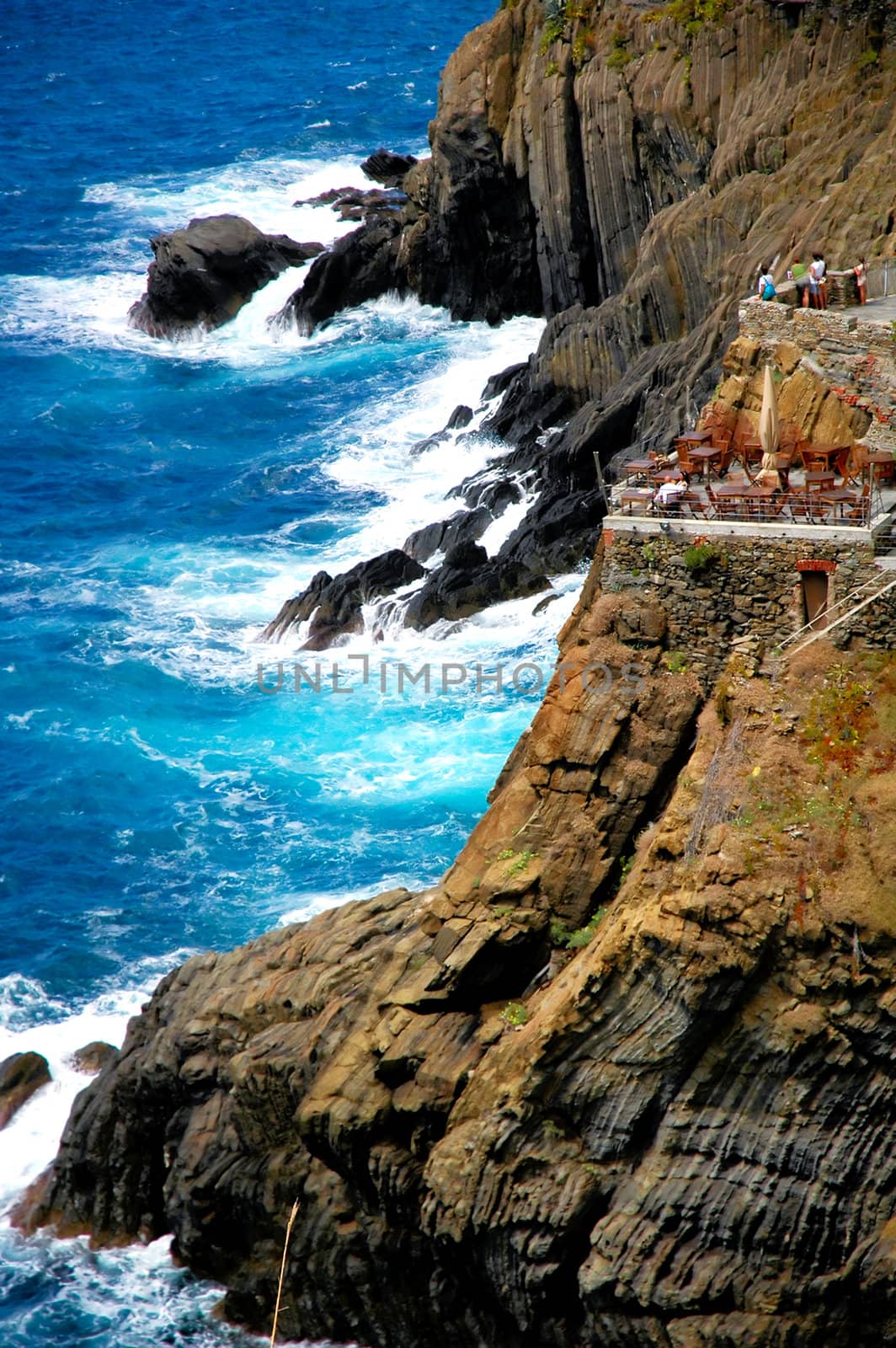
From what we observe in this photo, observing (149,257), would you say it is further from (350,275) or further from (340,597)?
(340,597)

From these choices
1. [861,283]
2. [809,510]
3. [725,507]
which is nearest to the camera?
[809,510]

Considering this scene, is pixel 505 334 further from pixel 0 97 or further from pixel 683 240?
pixel 0 97

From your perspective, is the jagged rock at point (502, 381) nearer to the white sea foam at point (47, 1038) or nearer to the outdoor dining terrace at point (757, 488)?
the white sea foam at point (47, 1038)

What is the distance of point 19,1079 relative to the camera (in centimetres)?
4125

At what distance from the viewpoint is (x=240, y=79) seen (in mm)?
138500

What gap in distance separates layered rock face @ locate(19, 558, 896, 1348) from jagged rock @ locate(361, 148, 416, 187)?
8271cm

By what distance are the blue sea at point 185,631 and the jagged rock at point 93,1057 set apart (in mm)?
382

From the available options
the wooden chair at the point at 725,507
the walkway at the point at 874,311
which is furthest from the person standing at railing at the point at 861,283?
the wooden chair at the point at 725,507

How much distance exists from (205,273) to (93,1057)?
196 ft

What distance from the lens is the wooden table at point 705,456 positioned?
29906 mm

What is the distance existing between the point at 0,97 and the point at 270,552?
83.9m

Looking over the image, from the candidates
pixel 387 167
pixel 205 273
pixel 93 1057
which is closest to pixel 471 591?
pixel 93 1057

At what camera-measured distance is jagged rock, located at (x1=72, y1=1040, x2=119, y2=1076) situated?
41562mm

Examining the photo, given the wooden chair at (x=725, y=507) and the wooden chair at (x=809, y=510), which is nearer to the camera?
the wooden chair at (x=809, y=510)
